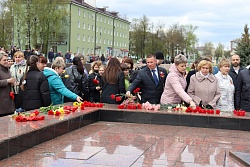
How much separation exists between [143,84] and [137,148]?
2.49m

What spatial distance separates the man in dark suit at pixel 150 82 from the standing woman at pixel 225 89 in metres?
1.10

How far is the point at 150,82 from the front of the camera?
25.8 ft

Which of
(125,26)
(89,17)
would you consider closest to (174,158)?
(89,17)

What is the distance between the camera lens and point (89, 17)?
79.2 metres

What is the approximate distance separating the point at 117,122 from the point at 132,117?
320 mm

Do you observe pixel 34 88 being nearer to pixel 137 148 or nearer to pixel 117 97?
pixel 117 97

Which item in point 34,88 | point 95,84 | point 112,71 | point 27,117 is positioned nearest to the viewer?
point 27,117

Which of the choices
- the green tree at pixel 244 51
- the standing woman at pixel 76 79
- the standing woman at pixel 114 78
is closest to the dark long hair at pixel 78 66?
the standing woman at pixel 76 79

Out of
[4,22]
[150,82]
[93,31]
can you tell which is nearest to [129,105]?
[150,82]

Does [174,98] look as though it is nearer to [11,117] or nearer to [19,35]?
[11,117]

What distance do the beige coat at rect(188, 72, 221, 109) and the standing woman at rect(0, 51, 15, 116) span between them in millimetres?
3298

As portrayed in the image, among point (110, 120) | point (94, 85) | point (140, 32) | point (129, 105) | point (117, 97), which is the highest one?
point (140, 32)

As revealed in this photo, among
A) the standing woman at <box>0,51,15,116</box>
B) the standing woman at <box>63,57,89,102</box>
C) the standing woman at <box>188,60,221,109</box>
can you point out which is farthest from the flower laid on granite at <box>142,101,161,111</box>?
the standing woman at <box>0,51,15,116</box>

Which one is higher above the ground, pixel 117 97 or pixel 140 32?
pixel 140 32
